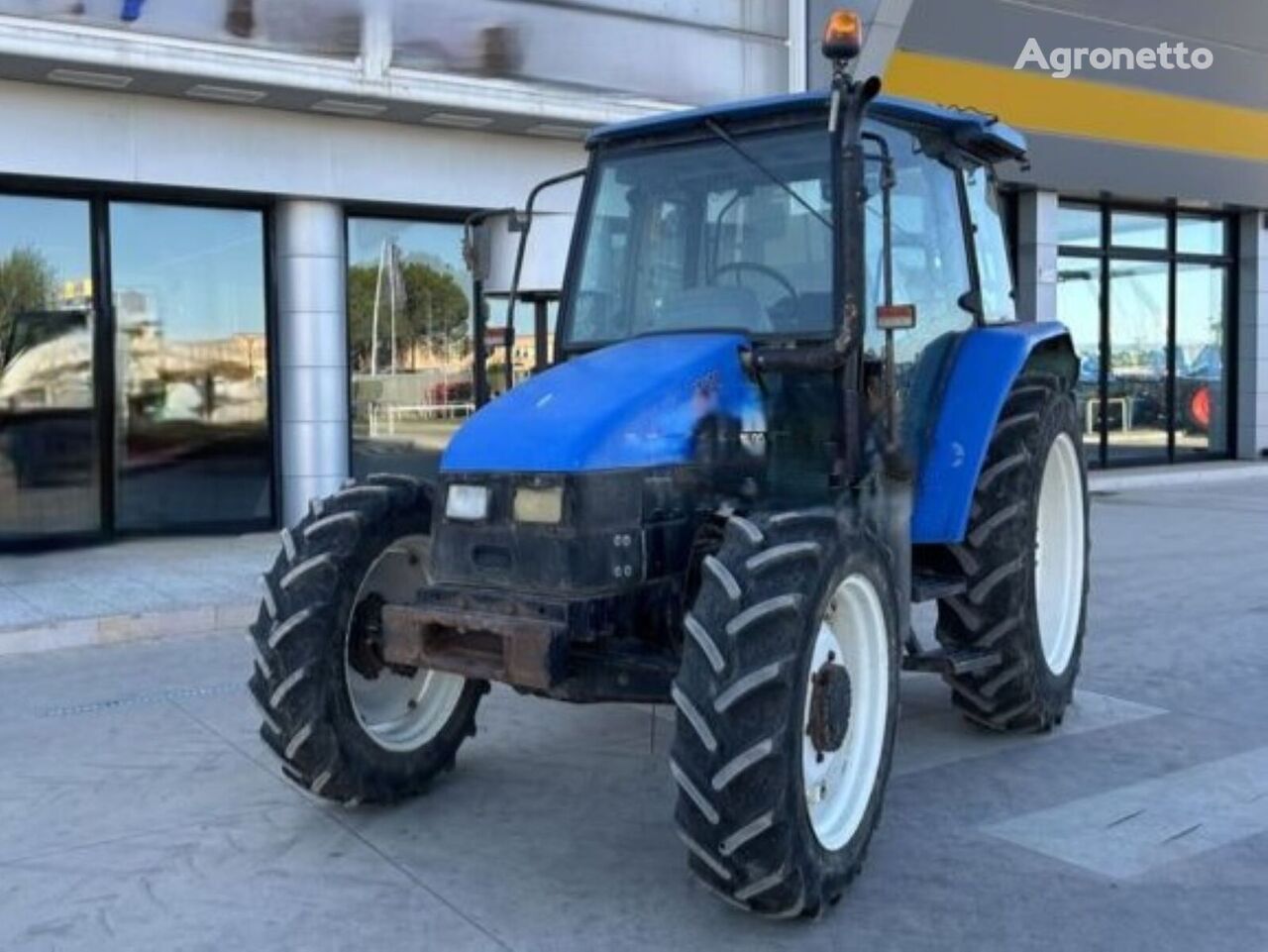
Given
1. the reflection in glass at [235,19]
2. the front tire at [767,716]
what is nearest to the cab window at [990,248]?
the front tire at [767,716]

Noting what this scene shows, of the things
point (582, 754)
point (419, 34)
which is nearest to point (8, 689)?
point (582, 754)

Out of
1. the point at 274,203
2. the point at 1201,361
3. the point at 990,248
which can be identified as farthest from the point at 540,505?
the point at 1201,361

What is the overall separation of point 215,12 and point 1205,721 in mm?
8380

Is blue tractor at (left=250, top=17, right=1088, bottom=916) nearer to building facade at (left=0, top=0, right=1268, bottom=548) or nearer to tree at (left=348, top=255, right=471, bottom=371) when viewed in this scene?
building facade at (left=0, top=0, right=1268, bottom=548)

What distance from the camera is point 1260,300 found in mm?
19406

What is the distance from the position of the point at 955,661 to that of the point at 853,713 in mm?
1046

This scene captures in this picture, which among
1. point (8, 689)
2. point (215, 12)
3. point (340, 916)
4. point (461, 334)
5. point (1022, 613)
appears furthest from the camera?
point (461, 334)

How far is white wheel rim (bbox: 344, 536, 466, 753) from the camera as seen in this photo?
4.97 metres

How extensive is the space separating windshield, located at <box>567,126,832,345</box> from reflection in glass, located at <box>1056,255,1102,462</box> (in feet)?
44.7

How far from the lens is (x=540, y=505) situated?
4.25m

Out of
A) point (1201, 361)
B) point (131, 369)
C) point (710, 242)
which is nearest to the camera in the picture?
point (710, 242)

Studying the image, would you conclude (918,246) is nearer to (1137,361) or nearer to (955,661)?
(955,661)

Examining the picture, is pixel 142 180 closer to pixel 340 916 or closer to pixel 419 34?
pixel 419 34

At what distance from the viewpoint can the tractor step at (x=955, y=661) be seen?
5117 mm
